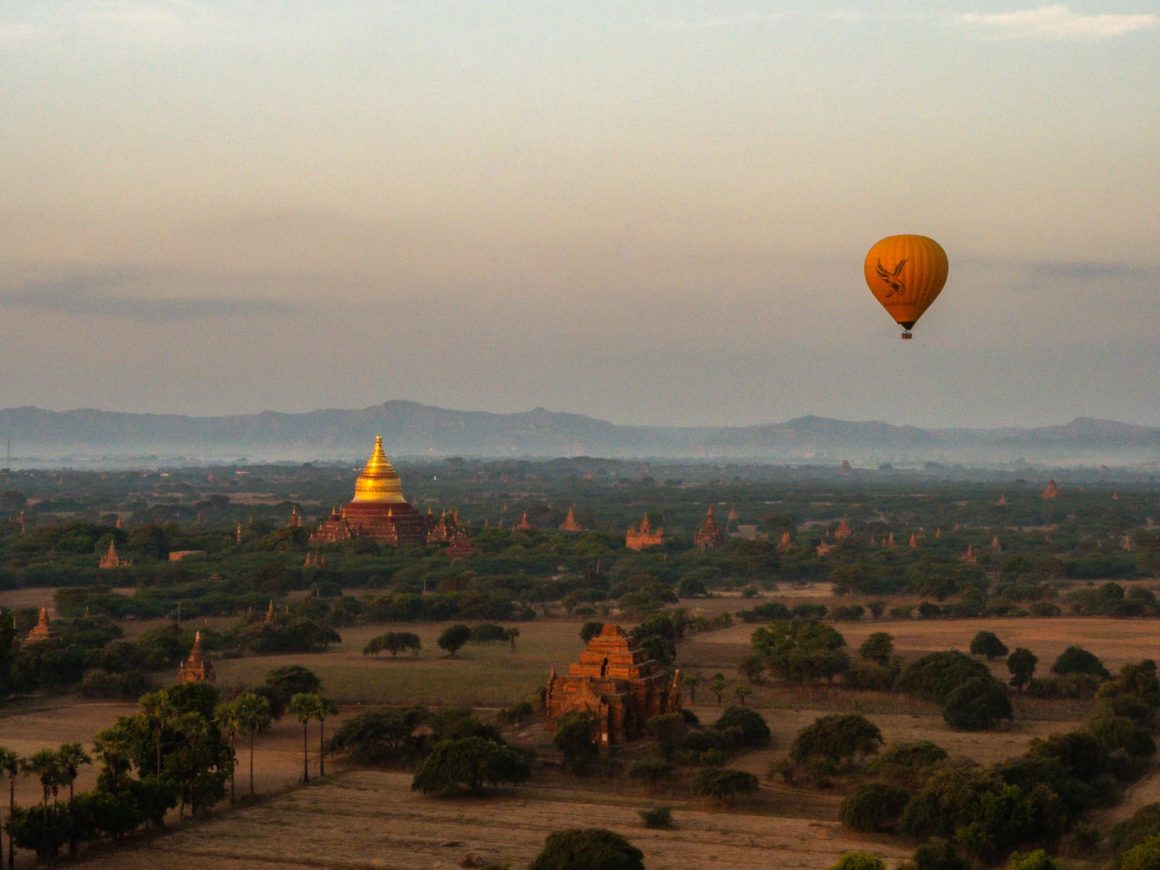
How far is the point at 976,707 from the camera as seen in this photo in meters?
45.7

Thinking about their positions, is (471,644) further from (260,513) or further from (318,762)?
(260,513)

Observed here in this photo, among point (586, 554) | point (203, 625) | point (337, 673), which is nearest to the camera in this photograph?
point (337, 673)

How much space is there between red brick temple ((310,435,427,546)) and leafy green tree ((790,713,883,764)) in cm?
6193

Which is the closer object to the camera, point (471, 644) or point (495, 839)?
point (495, 839)

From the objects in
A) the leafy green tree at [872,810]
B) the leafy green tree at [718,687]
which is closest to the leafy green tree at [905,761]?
the leafy green tree at [872,810]

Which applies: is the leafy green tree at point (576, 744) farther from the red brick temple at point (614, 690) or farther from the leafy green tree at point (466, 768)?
the leafy green tree at point (466, 768)

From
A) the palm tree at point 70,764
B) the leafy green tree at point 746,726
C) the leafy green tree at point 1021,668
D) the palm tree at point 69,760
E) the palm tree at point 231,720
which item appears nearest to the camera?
the palm tree at point 70,764

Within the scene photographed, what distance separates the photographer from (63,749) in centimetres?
3375

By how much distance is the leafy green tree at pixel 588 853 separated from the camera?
99.8ft

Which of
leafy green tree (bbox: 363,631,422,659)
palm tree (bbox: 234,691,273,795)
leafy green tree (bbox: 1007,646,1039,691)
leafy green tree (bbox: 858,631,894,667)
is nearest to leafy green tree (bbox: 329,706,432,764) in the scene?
palm tree (bbox: 234,691,273,795)

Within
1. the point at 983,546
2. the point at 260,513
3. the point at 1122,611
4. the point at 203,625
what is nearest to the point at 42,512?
the point at 260,513

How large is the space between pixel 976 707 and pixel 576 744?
455 inches

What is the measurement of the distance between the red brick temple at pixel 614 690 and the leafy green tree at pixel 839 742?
5.49m

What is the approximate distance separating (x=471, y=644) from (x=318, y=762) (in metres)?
23.4
